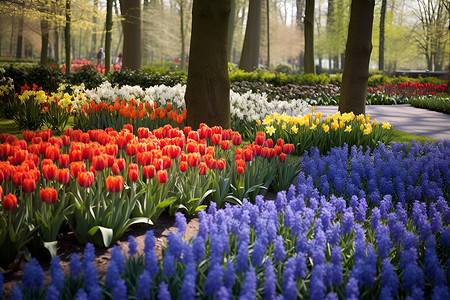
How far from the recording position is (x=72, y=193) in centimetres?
311

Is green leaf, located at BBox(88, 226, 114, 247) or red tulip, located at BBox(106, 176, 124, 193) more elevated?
red tulip, located at BBox(106, 176, 124, 193)

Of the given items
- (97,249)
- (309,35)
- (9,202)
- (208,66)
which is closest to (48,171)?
(9,202)

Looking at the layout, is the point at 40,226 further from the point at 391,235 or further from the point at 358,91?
the point at 358,91

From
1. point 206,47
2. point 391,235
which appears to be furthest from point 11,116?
point 391,235

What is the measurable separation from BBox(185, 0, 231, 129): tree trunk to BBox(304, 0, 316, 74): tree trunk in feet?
35.2

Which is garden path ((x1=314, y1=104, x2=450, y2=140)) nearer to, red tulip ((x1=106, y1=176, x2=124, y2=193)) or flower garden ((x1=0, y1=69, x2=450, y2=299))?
flower garden ((x1=0, y1=69, x2=450, y2=299))

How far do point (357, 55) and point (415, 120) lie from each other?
10.8ft

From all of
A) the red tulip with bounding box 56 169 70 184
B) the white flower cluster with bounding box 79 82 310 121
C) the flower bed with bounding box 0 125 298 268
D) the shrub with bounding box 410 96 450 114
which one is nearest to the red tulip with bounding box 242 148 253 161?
the flower bed with bounding box 0 125 298 268

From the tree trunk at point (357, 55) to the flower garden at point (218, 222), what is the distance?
3.25 metres

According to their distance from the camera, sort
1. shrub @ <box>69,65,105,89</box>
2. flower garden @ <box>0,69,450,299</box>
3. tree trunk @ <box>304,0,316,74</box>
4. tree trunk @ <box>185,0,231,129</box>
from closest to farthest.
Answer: flower garden @ <box>0,69,450,299</box> < tree trunk @ <box>185,0,231,129</box> < shrub @ <box>69,65,105,89</box> < tree trunk @ <box>304,0,316,74</box>

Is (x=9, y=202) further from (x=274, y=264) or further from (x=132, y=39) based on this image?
(x=132, y=39)

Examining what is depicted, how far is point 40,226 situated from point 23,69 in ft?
33.9

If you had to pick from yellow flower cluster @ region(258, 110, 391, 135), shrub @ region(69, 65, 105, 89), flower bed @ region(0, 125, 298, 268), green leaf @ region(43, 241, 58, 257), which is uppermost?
shrub @ region(69, 65, 105, 89)

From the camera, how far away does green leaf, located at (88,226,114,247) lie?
9.41 ft
